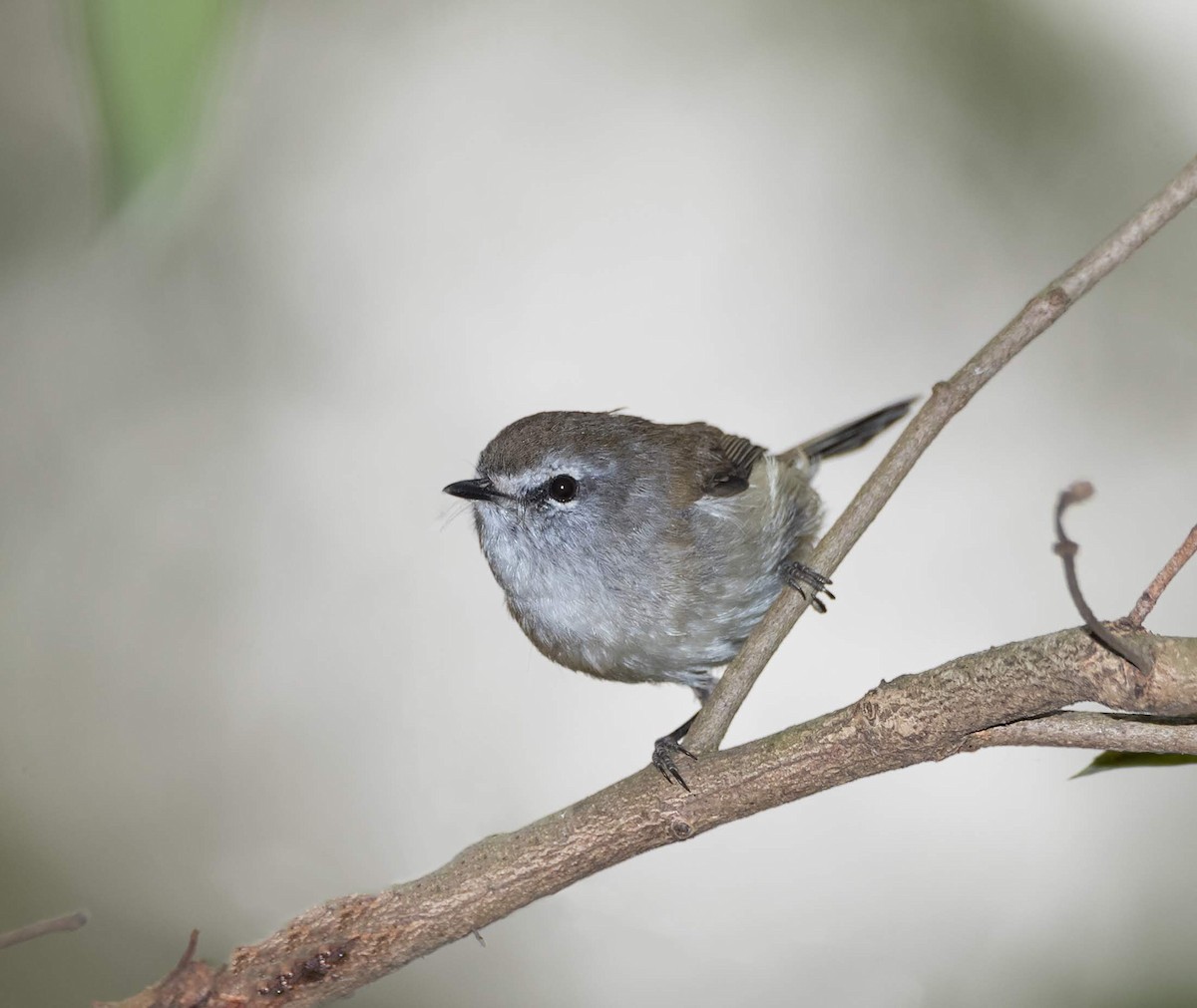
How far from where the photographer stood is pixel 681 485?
8.13 feet

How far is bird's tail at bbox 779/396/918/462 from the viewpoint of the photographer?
3.05m

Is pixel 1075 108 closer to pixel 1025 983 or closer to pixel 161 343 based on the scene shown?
pixel 1025 983

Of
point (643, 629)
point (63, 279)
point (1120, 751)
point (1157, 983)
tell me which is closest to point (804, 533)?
point (643, 629)

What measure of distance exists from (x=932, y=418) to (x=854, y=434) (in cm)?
155

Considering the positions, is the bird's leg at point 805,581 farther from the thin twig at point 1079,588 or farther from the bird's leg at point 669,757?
the thin twig at point 1079,588

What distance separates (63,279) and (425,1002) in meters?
2.91

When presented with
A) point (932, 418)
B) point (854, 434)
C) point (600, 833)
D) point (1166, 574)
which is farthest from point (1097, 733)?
point (854, 434)

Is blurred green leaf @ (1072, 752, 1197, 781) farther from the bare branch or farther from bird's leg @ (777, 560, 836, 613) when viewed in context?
bird's leg @ (777, 560, 836, 613)

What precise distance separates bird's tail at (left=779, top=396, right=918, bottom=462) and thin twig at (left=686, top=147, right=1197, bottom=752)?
127 cm

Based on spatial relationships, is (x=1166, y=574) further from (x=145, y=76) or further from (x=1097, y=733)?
(x=145, y=76)

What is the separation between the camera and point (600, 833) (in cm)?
161

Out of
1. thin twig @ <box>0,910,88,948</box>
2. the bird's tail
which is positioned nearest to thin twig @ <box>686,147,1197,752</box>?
thin twig @ <box>0,910,88,948</box>

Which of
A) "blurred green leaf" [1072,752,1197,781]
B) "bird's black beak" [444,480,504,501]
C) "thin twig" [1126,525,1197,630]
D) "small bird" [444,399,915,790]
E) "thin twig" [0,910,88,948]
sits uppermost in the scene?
"bird's black beak" [444,480,504,501]

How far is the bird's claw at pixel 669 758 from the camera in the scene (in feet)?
5.28
